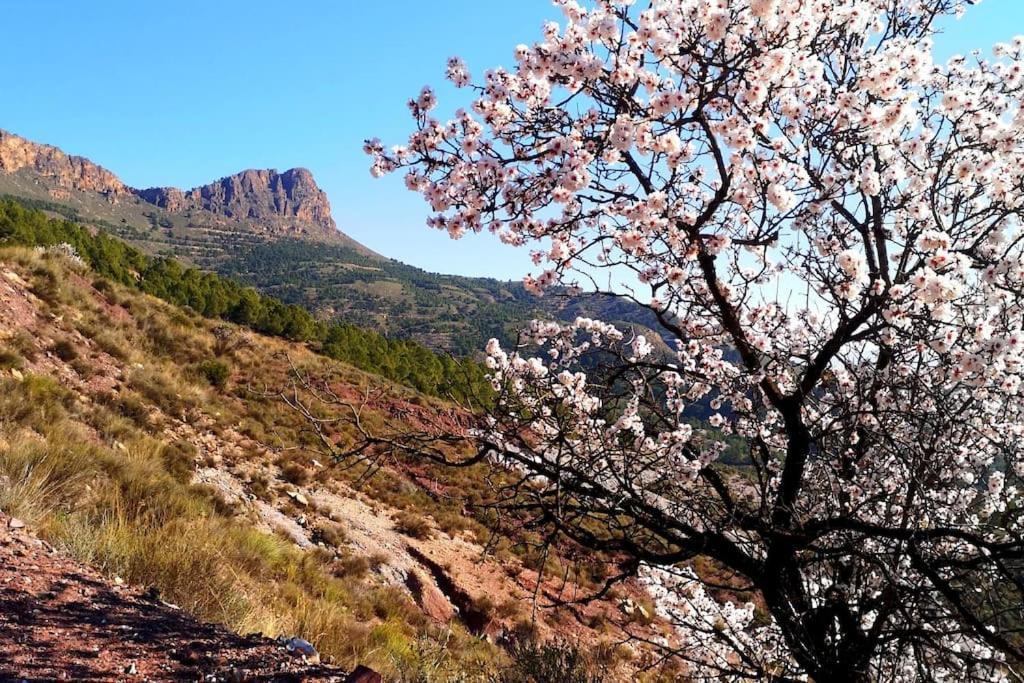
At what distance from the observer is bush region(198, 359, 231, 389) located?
16672mm

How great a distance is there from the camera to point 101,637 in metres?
3.30

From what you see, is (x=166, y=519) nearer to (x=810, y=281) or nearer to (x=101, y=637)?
(x=101, y=637)

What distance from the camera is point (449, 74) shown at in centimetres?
527

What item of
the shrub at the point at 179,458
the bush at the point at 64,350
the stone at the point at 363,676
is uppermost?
the bush at the point at 64,350

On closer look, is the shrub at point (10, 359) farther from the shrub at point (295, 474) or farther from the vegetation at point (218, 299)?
the vegetation at point (218, 299)

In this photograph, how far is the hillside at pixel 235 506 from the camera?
5.05 metres

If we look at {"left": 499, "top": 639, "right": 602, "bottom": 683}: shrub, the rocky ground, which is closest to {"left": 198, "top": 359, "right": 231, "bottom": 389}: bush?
the rocky ground

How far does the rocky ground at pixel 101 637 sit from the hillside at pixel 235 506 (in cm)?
45

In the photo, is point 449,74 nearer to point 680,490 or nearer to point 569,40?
point 569,40

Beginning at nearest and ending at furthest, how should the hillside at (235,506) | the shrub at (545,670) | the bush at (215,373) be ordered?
the shrub at (545,670), the hillside at (235,506), the bush at (215,373)

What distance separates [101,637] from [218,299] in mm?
36934

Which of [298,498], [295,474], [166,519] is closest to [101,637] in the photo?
[166,519]

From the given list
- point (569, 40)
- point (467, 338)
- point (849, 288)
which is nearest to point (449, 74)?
point (569, 40)

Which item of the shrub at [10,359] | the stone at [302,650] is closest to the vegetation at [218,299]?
the shrub at [10,359]
